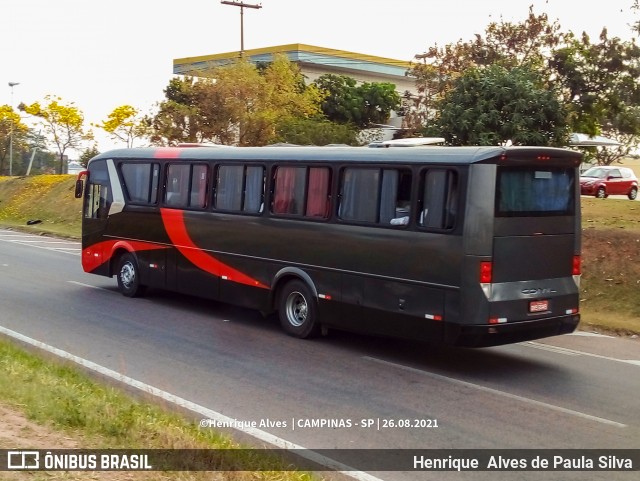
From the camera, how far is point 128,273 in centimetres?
1653

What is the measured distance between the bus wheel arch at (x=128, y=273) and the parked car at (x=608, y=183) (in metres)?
22.8

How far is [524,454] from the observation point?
7594 mm

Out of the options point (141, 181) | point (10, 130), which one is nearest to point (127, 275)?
point (141, 181)

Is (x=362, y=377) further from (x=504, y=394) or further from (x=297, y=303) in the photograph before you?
(x=297, y=303)

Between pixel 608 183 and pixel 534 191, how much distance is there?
1004 inches

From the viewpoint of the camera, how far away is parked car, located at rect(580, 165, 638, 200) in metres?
34.6

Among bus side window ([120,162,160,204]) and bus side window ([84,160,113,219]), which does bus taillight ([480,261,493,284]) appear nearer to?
bus side window ([120,162,160,204])

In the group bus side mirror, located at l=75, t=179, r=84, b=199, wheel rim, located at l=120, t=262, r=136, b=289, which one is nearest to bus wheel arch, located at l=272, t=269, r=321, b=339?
wheel rim, located at l=120, t=262, r=136, b=289

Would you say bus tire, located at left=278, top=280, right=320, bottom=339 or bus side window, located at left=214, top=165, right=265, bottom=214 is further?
bus side window, located at left=214, top=165, right=265, bottom=214

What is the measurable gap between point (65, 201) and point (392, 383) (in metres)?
34.5

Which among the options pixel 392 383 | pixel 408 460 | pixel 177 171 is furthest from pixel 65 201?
pixel 408 460

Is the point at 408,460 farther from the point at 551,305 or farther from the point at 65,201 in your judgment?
the point at 65,201

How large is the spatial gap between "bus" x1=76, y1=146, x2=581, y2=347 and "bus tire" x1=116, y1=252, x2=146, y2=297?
31.0 inches

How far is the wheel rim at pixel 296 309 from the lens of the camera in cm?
1288
